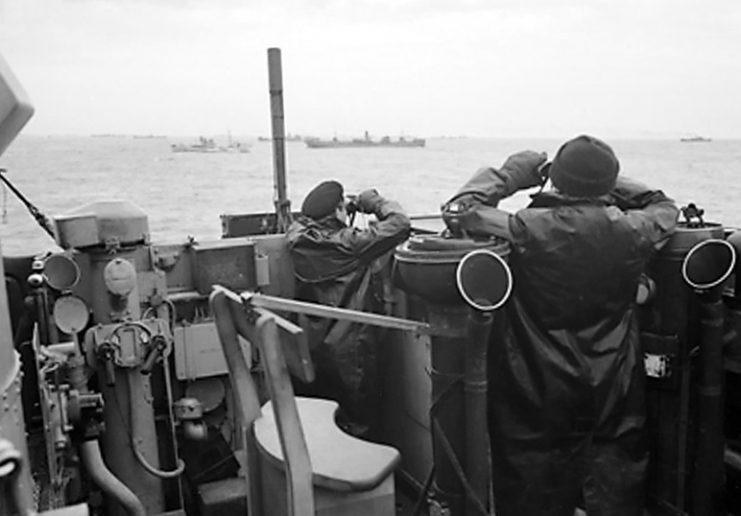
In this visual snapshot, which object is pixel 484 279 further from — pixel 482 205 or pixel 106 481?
pixel 106 481

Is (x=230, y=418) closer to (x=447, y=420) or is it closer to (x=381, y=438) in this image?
(x=381, y=438)

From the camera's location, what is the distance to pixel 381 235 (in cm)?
461

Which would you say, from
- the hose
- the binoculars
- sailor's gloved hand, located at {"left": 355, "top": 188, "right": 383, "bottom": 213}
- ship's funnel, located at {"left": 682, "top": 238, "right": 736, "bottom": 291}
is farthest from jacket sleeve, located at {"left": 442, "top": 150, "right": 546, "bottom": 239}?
the hose

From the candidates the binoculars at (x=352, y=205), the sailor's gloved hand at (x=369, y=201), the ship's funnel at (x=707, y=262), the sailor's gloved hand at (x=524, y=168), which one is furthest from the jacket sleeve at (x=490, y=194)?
the binoculars at (x=352, y=205)

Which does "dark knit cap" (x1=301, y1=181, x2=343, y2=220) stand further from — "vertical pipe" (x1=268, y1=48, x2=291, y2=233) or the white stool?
the white stool

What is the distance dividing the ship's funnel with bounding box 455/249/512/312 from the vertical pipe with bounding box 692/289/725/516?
88 cm

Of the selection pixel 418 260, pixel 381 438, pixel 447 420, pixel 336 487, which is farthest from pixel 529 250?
pixel 381 438

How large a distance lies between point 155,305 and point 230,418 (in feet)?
3.03

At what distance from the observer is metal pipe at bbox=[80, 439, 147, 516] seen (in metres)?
3.74

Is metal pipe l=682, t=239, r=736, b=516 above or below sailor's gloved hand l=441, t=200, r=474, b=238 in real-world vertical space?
below

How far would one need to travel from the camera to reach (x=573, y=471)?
3.20 meters

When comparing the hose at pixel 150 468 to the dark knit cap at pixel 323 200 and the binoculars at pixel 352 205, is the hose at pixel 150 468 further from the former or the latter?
the binoculars at pixel 352 205

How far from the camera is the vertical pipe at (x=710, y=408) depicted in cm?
319

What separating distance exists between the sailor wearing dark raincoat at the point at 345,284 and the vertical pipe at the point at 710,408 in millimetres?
1877
